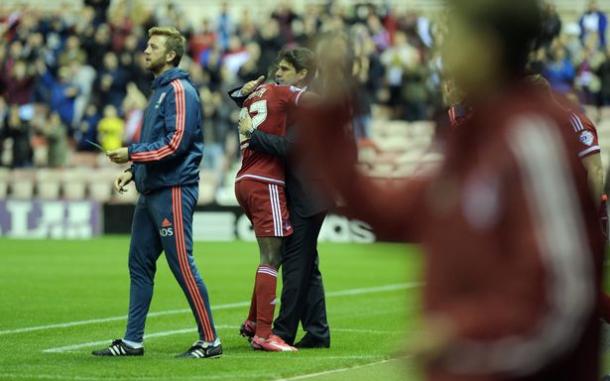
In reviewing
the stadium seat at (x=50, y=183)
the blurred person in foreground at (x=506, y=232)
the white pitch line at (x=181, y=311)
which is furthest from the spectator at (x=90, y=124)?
the blurred person in foreground at (x=506, y=232)

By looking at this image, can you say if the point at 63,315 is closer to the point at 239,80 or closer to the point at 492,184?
the point at 492,184

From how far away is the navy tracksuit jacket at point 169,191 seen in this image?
9.05 metres

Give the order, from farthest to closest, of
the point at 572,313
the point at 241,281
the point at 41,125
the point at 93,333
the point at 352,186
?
the point at 41,125 < the point at 241,281 < the point at 93,333 < the point at 352,186 < the point at 572,313

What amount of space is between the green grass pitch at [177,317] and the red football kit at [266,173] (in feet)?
2.57

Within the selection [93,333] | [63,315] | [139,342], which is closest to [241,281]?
[63,315]

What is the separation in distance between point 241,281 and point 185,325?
205 inches

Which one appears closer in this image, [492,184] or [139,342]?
[492,184]

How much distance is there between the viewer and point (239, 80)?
1069 inches

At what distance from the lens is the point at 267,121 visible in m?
9.85

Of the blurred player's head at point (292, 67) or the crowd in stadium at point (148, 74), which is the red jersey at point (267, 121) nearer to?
the blurred player's head at point (292, 67)

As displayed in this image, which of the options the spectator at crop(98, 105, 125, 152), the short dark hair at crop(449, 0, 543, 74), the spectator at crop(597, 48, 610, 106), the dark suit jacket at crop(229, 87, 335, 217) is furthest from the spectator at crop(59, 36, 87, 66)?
the short dark hair at crop(449, 0, 543, 74)

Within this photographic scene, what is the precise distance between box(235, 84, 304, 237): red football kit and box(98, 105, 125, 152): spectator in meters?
17.8

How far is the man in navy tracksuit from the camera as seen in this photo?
905 centimetres

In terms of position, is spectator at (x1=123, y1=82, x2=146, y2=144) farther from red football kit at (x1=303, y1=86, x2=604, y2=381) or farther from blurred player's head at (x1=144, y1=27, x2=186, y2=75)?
red football kit at (x1=303, y1=86, x2=604, y2=381)
